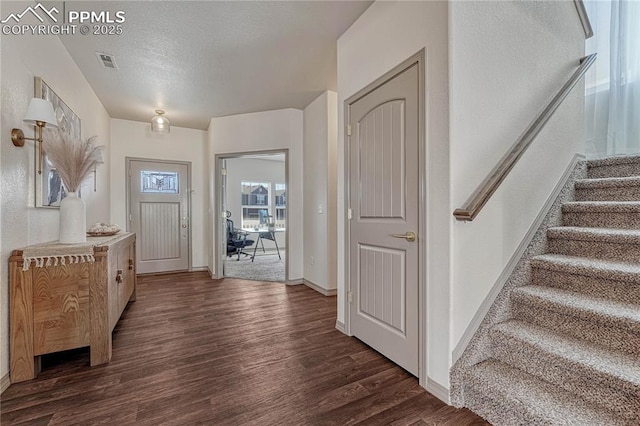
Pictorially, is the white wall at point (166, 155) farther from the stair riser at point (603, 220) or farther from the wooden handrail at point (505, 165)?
the stair riser at point (603, 220)

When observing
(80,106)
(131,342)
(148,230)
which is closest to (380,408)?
(131,342)

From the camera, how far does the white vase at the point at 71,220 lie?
6.95ft

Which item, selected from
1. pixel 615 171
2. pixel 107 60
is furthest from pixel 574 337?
pixel 107 60

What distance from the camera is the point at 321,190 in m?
3.93

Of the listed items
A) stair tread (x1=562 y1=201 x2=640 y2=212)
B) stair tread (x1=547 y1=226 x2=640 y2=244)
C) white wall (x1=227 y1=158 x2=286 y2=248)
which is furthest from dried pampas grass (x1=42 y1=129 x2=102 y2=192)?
white wall (x1=227 y1=158 x2=286 y2=248)

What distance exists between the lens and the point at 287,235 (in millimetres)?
4422

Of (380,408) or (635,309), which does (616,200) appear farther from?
(380,408)

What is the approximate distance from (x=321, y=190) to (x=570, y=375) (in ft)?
9.90

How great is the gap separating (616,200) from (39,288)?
4.04 m

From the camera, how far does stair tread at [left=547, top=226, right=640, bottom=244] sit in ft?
5.55

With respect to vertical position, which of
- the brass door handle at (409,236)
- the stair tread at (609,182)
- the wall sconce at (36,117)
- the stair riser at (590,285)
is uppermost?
the wall sconce at (36,117)

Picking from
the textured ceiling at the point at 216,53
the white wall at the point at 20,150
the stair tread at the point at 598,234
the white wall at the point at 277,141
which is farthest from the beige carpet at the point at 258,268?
the stair tread at the point at 598,234

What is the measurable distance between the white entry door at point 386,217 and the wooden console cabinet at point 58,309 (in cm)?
186

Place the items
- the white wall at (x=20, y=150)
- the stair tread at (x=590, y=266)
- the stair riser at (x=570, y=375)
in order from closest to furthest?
the stair riser at (x=570, y=375), the stair tread at (x=590, y=266), the white wall at (x=20, y=150)
